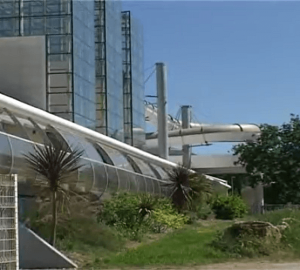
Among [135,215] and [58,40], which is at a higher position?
[58,40]

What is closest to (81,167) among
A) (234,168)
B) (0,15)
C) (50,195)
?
(50,195)

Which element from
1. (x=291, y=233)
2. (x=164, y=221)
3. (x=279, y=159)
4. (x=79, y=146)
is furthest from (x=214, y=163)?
(x=291, y=233)

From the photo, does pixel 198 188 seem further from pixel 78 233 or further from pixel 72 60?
pixel 78 233

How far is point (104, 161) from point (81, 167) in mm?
5340

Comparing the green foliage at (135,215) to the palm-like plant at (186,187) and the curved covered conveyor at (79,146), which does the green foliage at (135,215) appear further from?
the palm-like plant at (186,187)

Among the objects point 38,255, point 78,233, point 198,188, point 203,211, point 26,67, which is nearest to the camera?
point 38,255

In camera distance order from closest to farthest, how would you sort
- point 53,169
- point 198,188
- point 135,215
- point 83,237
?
point 53,169 → point 83,237 → point 135,215 → point 198,188

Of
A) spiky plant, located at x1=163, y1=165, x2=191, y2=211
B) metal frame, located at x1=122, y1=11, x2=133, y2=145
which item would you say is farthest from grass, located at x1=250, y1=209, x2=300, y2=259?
metal frame, located at x1=122, y1=11, x2=133, y2=145

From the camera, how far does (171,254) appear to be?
2223cm

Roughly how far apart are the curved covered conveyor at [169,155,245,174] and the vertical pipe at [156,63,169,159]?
1076cm

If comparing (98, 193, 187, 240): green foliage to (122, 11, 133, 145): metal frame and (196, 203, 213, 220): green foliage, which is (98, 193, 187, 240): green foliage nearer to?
(196, 203, 213, 220): green foliage

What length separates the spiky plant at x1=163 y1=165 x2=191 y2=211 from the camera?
3850cm

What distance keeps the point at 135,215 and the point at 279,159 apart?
34817mm

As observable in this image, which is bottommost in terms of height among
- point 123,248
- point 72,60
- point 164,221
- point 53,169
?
point 123,248
